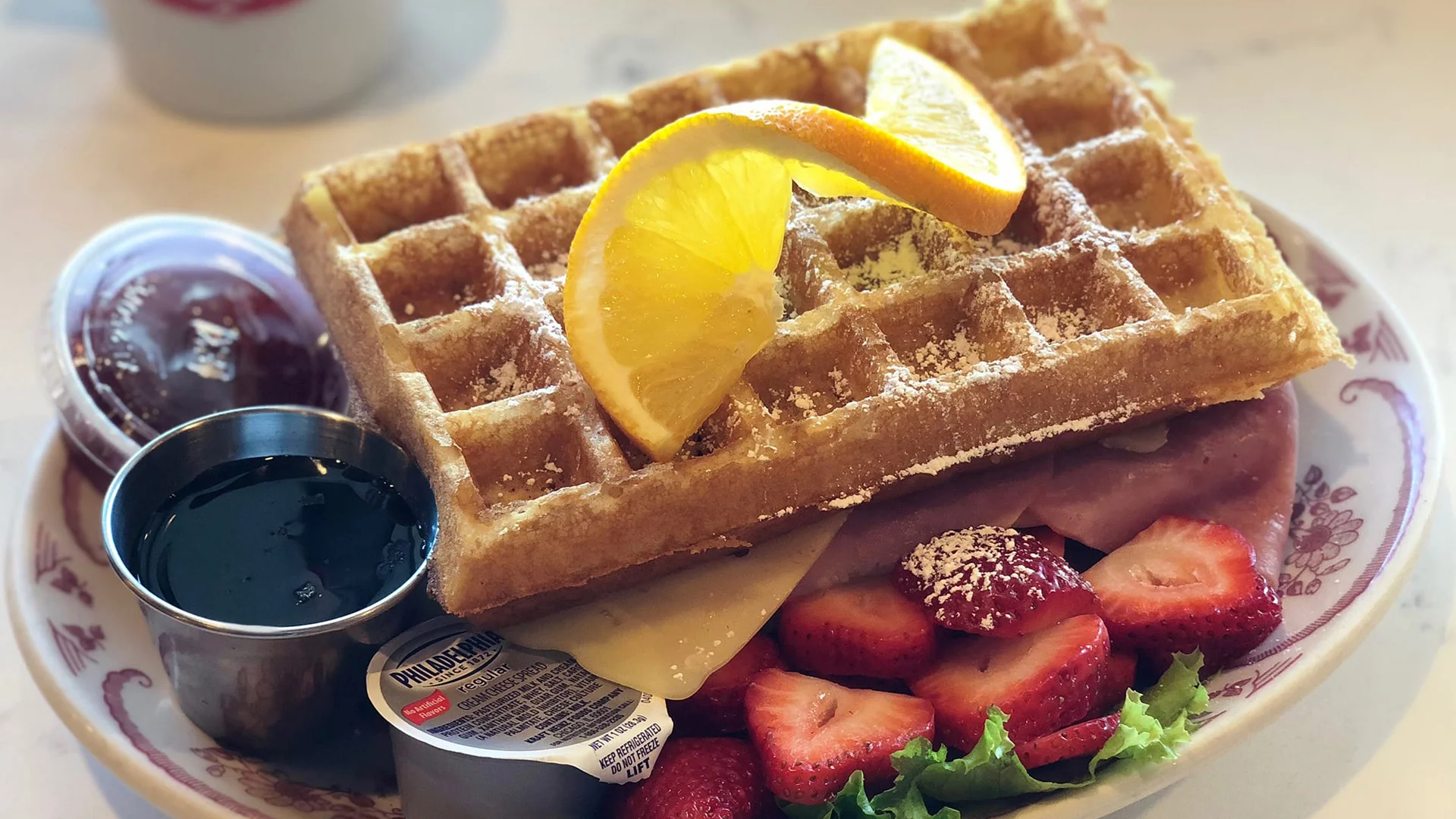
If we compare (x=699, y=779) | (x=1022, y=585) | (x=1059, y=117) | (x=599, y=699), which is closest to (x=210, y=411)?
(x=599, y=699)

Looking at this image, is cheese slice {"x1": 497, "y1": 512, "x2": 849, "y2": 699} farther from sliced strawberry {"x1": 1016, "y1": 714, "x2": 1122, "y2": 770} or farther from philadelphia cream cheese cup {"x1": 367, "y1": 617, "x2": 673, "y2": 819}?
sliced strawberry {"x1": 1016, "y1": 714, "x2": 1122, "y2": 770}

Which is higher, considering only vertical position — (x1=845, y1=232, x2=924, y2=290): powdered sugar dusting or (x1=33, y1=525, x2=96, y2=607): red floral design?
(x1=845, y1=232, x2=924, y2=290): powdered sugar dusting

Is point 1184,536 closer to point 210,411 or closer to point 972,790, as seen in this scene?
point 972,790

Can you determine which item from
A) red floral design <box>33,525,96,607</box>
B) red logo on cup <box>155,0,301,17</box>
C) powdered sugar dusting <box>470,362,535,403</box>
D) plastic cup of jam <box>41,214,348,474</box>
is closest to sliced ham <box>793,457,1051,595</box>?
powdered sugar dusting <box>470,362,535,403</box>

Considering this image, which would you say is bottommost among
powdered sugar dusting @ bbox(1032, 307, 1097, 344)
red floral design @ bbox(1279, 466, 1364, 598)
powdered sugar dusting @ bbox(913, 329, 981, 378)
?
red floral design @ bbox(1279, 466, 1364, 598)

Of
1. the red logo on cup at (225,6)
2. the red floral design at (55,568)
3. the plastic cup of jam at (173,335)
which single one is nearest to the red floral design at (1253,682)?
the plastic cup of jam at (173,335)

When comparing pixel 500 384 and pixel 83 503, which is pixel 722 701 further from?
pixel 83 503
